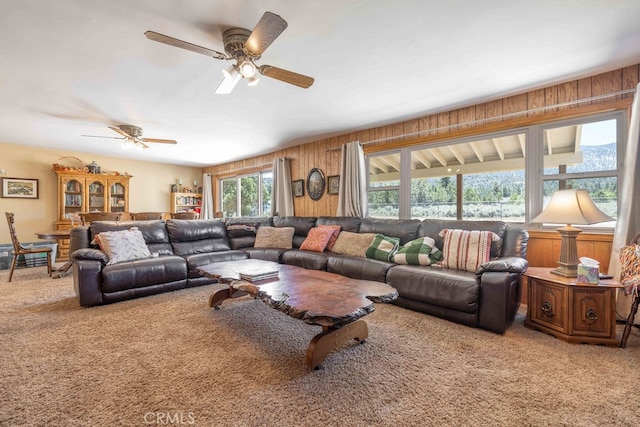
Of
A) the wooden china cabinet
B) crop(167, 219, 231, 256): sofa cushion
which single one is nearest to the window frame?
crop(167, 219, 231, 256): sofa cushion

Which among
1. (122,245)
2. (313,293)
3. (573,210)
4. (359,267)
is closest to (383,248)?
(359,267)

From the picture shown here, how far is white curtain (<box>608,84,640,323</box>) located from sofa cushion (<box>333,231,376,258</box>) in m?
2.34

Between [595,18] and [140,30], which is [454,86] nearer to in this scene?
[595,18]

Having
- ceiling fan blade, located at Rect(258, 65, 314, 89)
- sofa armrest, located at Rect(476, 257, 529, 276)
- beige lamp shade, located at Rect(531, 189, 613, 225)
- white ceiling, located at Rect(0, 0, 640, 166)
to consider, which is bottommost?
sofa armrest, located at Rect(476, 257, 529, 276)

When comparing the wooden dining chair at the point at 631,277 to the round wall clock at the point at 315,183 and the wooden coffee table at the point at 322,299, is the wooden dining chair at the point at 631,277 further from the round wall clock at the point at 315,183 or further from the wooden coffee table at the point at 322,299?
the round wall clock at the point at 315,183

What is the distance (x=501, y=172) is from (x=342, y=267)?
2.26 meters

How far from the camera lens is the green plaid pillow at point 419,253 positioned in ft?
10.2

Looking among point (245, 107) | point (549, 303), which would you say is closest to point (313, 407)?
point (549, 303)

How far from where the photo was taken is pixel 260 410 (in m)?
1.44

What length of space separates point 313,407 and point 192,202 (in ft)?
25.7

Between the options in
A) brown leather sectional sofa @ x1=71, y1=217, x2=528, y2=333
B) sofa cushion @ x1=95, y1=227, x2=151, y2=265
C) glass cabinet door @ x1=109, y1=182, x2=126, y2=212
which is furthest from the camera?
glass cabinet door @ x1=109, y1=182, x2=126, y2=212

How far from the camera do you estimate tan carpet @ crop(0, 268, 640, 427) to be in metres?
1.41

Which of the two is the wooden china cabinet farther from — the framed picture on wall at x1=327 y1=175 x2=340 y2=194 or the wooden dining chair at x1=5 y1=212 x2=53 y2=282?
the framed picture on wall at x1=327 y1=175 x2=340 y2=194

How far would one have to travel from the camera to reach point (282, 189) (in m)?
5.95
